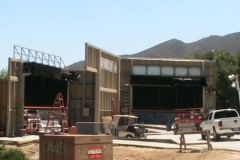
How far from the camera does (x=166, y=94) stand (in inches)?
2030

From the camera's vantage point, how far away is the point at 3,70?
103 m

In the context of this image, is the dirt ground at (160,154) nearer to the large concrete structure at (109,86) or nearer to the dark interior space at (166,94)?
the large concrete structure at (109,86)

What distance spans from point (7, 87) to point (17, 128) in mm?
2859

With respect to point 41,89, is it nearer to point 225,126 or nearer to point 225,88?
point 225,126

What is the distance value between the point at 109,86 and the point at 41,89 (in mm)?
6591

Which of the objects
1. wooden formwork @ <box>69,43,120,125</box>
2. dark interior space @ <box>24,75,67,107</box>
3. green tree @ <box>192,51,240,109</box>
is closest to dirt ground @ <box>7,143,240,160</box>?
dark interior space @ <box>24,75,67,107</box>

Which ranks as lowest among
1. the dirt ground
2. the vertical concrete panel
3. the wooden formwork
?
the dirt ground

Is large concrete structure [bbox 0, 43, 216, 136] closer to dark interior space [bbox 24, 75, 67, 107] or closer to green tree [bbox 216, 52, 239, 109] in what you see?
dark interior space [bbox 24, 75, 67, 107]

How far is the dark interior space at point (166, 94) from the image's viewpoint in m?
50.7

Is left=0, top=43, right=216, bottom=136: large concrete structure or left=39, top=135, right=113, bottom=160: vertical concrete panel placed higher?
left=0, top=43, right=216, bottom=136: large concrete structure

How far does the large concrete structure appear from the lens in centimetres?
3629

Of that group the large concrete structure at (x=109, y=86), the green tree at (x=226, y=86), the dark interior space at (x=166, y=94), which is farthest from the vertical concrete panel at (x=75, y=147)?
the green tree at (x=226, y=86)

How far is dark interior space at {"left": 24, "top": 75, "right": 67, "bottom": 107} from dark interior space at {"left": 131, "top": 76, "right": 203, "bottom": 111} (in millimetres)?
9355

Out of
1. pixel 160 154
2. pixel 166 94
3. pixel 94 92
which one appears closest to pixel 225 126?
pixel 160 154
